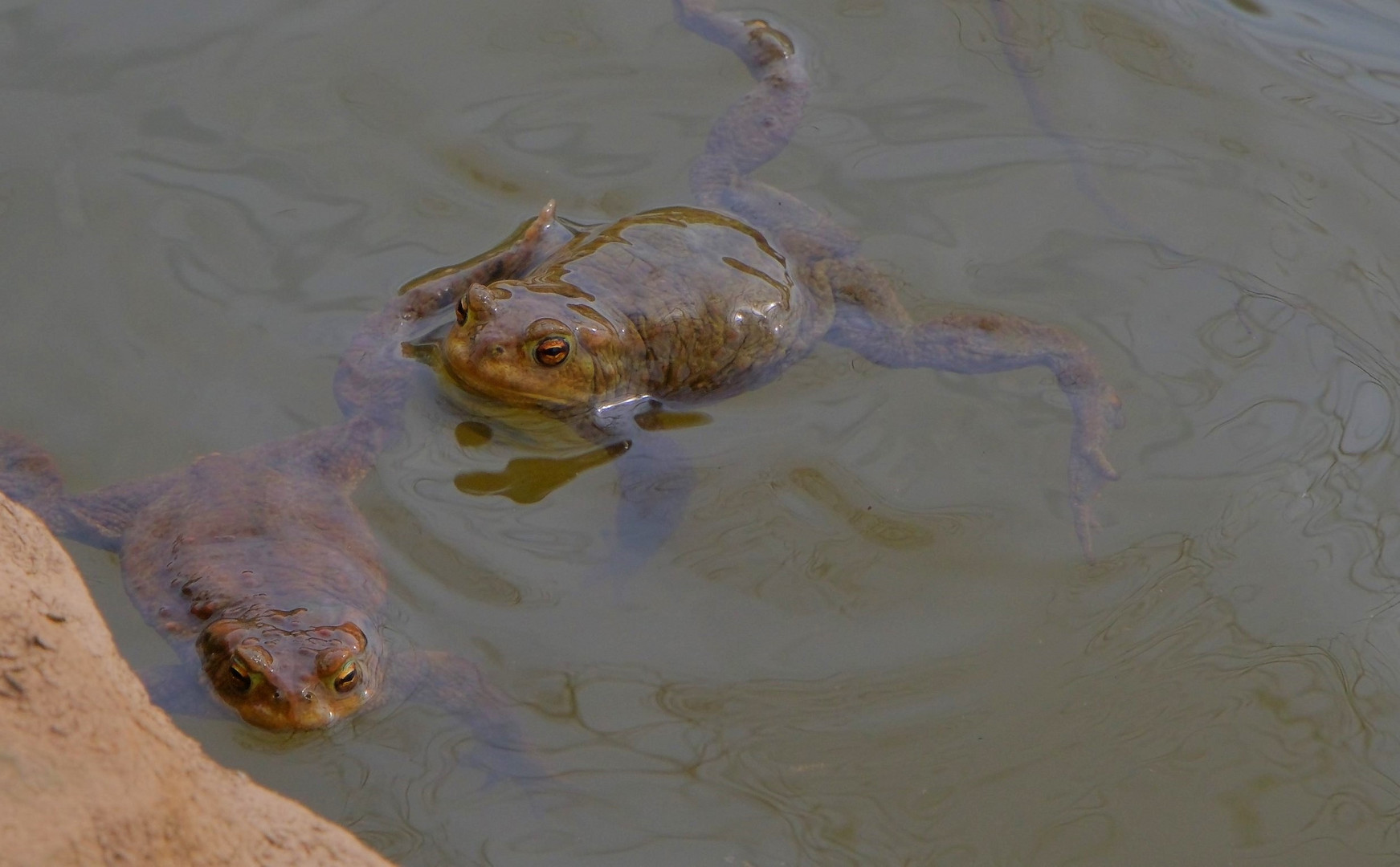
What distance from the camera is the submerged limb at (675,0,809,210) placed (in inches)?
258

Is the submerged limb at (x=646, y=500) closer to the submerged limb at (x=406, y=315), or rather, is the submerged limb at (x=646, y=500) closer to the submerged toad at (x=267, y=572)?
the submerged toad at (x=267, y=572)

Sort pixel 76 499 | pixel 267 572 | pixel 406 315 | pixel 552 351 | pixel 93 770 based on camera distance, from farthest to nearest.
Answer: pixel 406 315 → pixel 552 351 → pixel 76 499 → pixel 267 572 → pixel 93 770

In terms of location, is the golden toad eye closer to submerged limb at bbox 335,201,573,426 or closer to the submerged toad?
submerged limb at bbox 335,201,573,426

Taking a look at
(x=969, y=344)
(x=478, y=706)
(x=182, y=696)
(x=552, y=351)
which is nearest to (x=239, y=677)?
(x=182, y=696)

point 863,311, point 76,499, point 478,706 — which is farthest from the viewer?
point 863,311

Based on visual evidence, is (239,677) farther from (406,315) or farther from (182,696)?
(406,315)

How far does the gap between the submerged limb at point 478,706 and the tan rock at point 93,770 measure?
96cm

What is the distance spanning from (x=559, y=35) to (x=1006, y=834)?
517 centimetres

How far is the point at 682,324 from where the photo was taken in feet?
18.7

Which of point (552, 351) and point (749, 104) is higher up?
point (749, 104)

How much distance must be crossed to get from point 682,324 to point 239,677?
8.26 ft

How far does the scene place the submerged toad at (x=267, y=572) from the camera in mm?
4152

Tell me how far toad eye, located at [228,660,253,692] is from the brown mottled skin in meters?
1.56

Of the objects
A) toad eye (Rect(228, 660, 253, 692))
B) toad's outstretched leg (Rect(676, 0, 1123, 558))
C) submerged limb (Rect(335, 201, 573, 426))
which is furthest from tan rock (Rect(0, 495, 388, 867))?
toad's outstretched leg (Rect(676, 0, 1123, 558))
